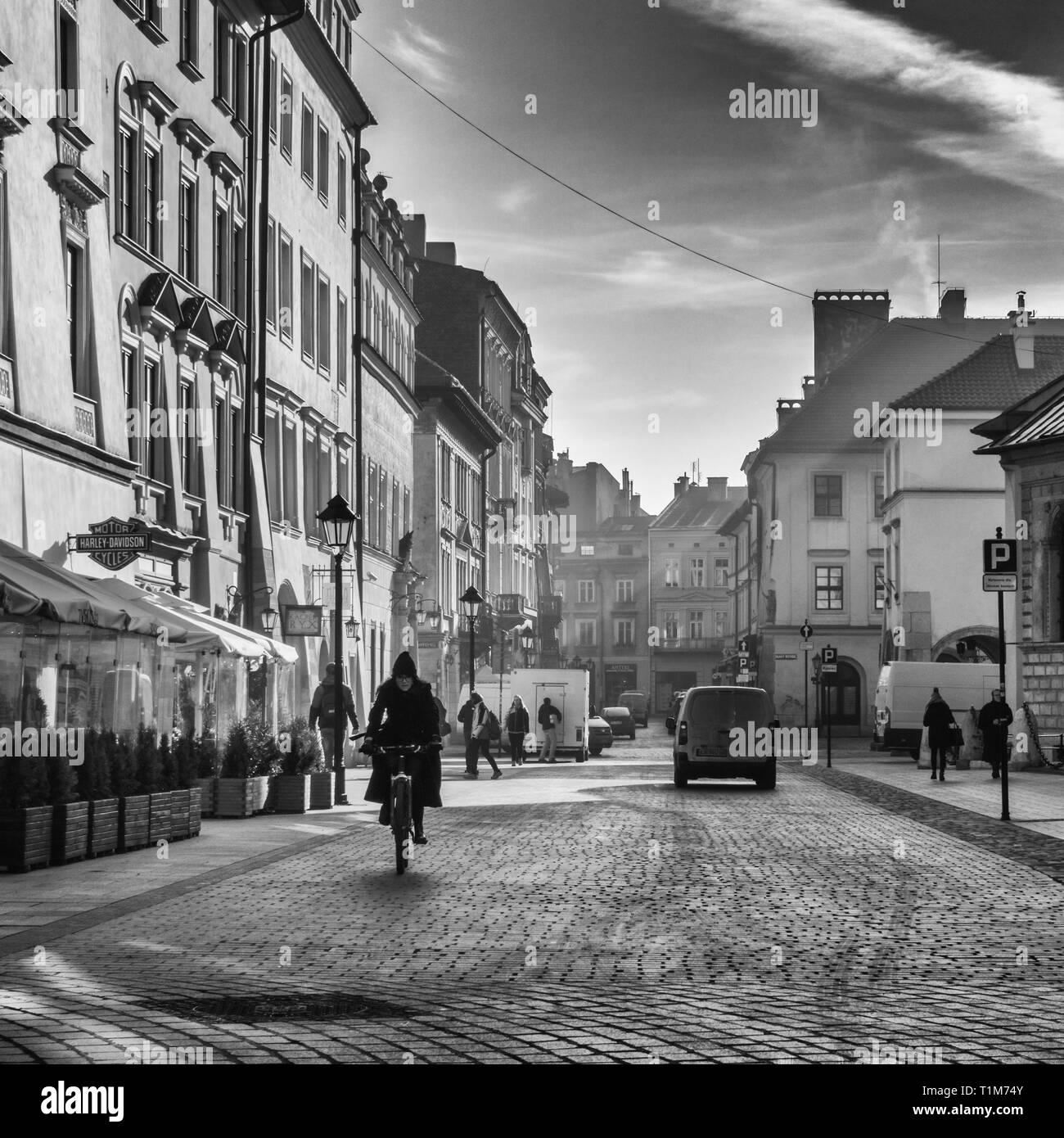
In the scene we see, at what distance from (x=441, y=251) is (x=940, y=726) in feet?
164

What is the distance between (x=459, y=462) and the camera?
68.2 metres

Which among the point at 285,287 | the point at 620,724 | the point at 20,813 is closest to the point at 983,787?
the point at 285,287

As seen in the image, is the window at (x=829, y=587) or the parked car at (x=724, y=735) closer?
the parked car at (x=724, y=735)

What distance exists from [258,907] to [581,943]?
303cm

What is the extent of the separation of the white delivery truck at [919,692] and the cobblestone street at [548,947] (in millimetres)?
26788

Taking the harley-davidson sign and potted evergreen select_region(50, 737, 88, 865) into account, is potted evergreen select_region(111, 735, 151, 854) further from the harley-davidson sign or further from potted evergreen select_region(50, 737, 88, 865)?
the harley-davidson sign

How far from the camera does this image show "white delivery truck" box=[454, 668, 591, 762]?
5125 centimetres

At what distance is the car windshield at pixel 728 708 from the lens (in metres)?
32.8

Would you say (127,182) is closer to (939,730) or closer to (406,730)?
(406,730)

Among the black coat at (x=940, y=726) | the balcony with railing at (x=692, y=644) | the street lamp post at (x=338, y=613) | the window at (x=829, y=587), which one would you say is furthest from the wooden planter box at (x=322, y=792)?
the balcony with railing at (x=692, y=644)

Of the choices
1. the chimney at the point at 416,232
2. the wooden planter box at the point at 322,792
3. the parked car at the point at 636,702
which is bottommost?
the parked car at the point at 636,702

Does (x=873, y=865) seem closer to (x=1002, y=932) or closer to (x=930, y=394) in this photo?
(x=1002, y=932)

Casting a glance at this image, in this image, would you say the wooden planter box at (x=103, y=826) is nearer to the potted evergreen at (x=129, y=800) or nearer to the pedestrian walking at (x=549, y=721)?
the potted evergreen at (x=129, y=800)

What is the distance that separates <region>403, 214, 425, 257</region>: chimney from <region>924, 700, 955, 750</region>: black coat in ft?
149
